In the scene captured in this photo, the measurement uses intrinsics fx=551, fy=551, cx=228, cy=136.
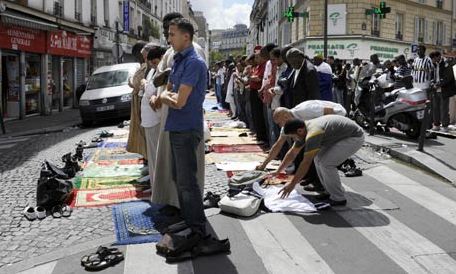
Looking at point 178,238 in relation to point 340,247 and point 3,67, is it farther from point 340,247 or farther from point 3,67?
point 3,67

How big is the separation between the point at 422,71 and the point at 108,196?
8191mm

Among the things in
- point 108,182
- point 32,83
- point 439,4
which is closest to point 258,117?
point 108,182

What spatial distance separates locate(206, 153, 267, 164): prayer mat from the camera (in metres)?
9.19

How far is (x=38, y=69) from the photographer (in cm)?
2152

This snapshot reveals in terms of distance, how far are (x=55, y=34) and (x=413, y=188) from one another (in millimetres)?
18919

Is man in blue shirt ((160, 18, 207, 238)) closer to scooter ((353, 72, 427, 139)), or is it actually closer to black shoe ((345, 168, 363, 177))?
black shoe ((345, 168, 363, 177))

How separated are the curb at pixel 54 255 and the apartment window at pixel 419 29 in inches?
1624

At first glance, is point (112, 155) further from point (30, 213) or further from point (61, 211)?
point (30, 213)

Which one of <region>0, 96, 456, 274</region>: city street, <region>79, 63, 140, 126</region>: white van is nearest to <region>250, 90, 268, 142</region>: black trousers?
<region>0, 96, 456, 274</region>: city street

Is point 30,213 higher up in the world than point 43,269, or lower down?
higher up

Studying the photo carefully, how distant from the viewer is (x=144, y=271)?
4.46 m

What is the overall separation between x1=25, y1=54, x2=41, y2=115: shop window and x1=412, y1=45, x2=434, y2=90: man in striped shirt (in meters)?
13.9

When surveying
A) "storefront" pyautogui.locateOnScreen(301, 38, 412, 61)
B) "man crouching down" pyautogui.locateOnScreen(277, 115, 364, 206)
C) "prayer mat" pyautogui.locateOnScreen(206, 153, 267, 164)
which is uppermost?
"storefront" pyautogui.locateOnScreen(301, 38, 412, 61)

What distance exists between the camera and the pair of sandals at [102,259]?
4.54 m
